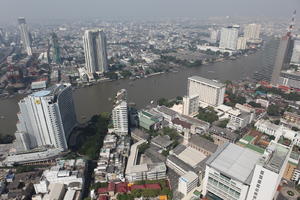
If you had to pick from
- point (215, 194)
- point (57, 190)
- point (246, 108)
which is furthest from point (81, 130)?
point (246, 108)

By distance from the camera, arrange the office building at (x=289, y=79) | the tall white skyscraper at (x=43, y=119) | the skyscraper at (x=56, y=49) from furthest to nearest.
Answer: the skyscraper at (x=56, y=49) < the office building at (x=289, y=79) < the tall white skyscraper at (x=43, y=119)

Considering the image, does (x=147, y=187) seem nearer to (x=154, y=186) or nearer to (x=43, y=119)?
(x=154, y=186)

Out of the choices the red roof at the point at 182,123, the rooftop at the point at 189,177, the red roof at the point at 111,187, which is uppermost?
the rooftop at the point at 189,177

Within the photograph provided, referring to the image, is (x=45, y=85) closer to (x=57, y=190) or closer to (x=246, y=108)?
(x=57, y=190)

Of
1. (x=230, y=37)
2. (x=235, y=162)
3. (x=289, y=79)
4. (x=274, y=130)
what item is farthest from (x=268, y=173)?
(x=230, y=37)

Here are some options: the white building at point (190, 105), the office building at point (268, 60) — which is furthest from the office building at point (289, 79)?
the white building at point (190, 105)

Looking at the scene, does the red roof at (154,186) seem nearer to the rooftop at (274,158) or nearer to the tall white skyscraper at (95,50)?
the rooftop at (274,158)

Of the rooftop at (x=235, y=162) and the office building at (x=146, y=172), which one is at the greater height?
the rooftop at (x=235, y=162)
